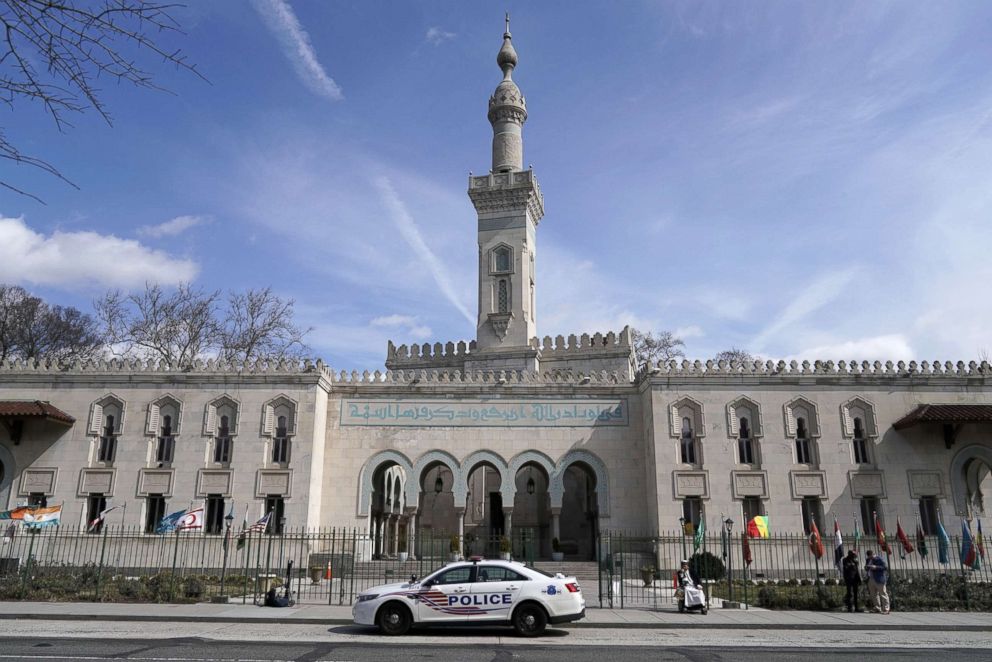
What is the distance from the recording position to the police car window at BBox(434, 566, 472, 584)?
13.8m

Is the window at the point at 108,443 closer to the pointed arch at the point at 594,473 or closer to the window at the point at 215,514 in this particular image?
the window at the point at 215,514

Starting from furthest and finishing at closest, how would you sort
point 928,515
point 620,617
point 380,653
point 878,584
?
point 928,515
point 878,584
point 620,617
point 380,653

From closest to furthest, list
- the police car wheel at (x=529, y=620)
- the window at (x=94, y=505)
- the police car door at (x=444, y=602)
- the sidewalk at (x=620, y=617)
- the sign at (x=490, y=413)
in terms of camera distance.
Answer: the police car wheel at (x=529, y=620)
the police car door at (x=444, y=602)
the sidewalk at (x=620, y=617)
the window at (x=94, y=505)
the sign at (x=490, y=413)

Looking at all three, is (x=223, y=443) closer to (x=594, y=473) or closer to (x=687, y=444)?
(x=594, y=473)

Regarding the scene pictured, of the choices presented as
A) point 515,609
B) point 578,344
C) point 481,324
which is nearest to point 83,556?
point 515,609

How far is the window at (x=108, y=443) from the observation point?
2633 cm

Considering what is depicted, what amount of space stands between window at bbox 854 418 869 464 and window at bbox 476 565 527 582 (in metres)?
17.3

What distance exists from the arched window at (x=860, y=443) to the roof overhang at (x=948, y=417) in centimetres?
106

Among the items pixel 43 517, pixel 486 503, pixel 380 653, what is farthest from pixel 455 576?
pixel 486 503

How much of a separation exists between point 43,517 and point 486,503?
17.7 metres

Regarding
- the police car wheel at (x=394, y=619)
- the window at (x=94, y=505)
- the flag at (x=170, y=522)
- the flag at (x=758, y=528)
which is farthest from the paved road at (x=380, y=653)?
the window at (x=94, y=505)

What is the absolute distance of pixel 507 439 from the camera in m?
27.1

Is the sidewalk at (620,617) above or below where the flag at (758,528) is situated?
below

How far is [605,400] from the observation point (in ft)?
90.6
